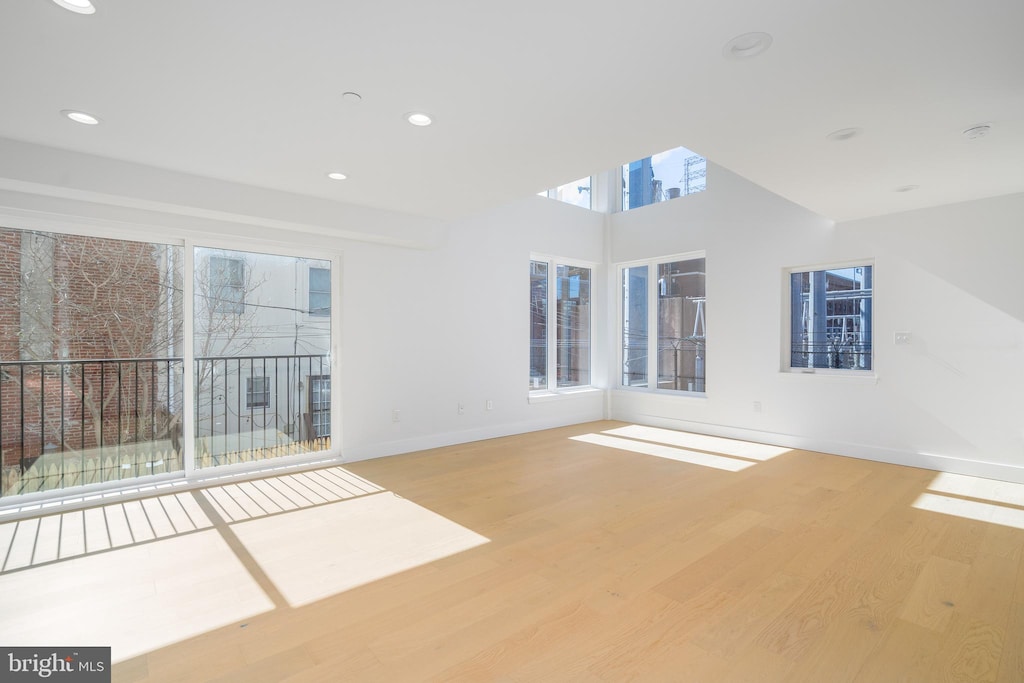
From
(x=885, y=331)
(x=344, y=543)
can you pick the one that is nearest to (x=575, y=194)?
(x=885, y=331)

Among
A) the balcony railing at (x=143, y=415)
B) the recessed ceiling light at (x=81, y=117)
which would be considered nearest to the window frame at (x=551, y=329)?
the balcony railing at (x=143, y=415)

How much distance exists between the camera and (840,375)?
189 inches

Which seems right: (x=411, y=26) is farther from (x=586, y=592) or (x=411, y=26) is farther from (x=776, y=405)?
(x=776, y=405)

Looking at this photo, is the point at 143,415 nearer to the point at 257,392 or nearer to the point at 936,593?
the point at 257,392

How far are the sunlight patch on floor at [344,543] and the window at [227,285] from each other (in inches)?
75.3

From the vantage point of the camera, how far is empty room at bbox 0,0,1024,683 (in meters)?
1.84

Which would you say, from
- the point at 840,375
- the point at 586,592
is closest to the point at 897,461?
the point at 840,375

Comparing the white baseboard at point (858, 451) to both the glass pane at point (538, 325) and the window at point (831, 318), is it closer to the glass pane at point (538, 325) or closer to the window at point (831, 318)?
the window at point (831, 318)

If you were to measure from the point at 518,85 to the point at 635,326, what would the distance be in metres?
4.90

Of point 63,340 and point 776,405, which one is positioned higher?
point 63,340

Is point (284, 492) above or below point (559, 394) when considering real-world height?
below

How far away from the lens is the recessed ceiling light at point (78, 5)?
1.64 metres

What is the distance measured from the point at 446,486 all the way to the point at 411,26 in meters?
3.09

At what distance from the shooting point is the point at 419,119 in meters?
2.55
